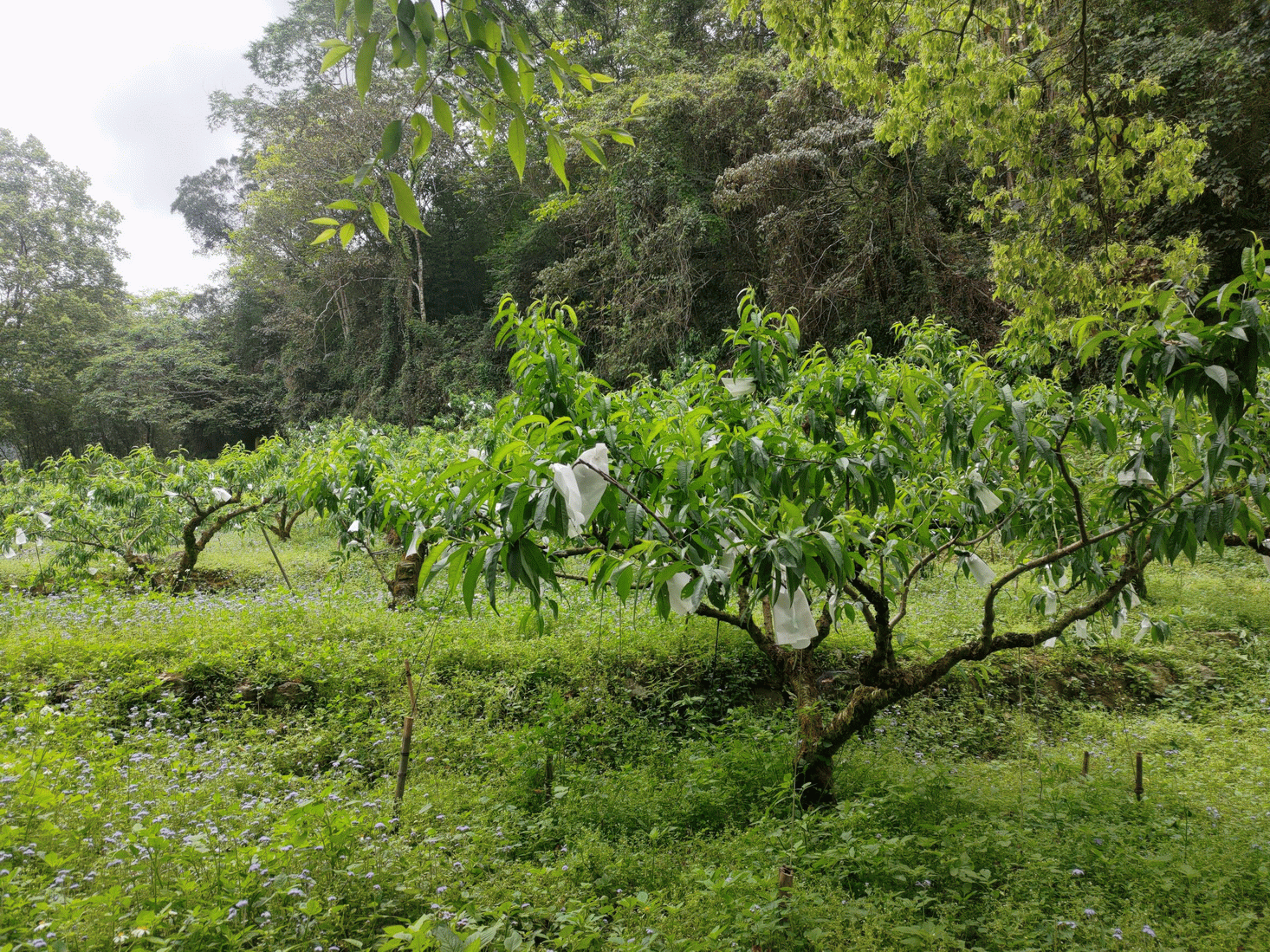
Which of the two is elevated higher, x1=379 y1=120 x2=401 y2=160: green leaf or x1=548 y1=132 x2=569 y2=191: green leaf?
x1=548 y1=132 x2=569 y2=191: green leaf

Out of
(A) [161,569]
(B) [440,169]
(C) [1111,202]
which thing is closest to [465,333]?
(B) [440,169]

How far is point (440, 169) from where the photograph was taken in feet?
48.2

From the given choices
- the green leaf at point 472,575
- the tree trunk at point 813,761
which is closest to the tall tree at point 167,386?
the tree trunk at point 813,761

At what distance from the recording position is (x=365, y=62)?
83 centimetres

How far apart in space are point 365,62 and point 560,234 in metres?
12.2

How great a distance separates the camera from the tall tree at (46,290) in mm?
17031

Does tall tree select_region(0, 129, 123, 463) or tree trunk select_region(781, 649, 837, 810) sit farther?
tall tree select_region(0, 129, 123, 463)

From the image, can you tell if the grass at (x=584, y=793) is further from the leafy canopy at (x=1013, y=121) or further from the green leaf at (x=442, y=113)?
the leafy canopy at (x=1013, y=121)

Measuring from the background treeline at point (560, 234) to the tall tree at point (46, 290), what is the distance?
57 millimetres

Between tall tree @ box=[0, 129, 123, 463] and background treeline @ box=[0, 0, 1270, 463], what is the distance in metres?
0.06

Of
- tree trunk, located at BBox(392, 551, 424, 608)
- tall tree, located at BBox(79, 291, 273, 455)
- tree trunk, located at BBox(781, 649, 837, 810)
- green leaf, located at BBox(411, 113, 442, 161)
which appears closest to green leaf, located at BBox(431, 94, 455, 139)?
green leaf, located at BBox(411, 113, 442, 161)

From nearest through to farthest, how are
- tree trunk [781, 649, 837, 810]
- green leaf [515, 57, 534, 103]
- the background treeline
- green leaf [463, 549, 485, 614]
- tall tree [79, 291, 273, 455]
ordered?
1. green leaf [515, 57, 534, 103]
2. green leaf [463, 549, 485, 614]
3. tree trunk [781, 649, 837, 810]
4. the background treeline
5. tall tree [79, 291, 273, 455]

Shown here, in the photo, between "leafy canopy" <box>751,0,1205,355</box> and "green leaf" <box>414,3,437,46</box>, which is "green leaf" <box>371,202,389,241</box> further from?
"leafy canopy" <box>751,0,1205,355</box>

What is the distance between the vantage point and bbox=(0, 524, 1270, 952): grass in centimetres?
167
